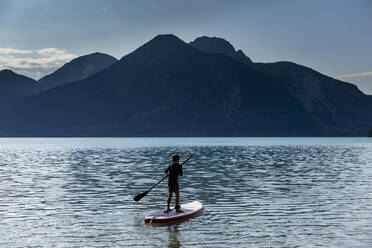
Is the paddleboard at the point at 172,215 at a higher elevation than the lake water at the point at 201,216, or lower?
higher

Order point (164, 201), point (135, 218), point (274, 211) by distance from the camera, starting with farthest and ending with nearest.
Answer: point (164, 201), point (274, 211), point (135, 218)

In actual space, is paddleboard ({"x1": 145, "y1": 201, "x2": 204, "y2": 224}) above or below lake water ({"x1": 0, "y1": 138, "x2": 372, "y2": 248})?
above

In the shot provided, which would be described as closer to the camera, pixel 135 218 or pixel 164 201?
pixel 135 218

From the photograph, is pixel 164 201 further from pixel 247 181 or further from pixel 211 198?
pixel 247 181

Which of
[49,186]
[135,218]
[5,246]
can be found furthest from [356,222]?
[49,186]

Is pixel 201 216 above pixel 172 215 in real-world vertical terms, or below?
below

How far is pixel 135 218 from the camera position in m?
24.2

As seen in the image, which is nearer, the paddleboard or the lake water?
the lake water

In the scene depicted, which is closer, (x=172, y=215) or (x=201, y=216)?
(x=172, y=215)

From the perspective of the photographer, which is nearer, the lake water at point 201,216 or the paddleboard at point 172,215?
the lake water at point 201,216

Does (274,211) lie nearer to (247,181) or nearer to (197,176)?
(247,181)

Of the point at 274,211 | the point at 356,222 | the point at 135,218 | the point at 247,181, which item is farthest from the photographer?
the point at 247,181

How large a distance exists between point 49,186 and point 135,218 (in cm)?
1777

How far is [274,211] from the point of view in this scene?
85.6 ft
